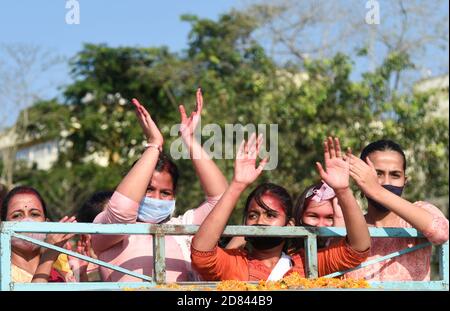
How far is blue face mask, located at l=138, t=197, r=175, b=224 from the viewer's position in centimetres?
432

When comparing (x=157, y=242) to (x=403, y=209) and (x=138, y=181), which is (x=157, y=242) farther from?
(x=403, y=209)

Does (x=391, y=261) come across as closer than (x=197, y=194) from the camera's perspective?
Yes

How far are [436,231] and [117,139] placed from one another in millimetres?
23279

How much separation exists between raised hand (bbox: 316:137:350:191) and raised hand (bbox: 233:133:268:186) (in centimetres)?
28

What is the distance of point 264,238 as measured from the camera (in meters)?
4.19

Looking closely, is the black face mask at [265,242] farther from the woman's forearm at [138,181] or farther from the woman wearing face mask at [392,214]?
the woman's forearm at [138,181]

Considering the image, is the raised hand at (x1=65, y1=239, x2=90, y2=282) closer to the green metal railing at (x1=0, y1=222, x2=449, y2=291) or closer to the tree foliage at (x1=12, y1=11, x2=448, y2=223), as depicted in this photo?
the green metal railing at (x1=0, y1=222, x2=449, y2=291)

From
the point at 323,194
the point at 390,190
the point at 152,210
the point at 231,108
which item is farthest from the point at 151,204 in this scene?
the point at 231,108

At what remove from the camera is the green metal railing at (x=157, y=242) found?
3.41m

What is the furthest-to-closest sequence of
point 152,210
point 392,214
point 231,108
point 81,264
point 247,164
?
point 231,108
point 81,264
point 392,214
point 152,210
point 247,164

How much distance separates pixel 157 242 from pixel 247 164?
19.9 inches
